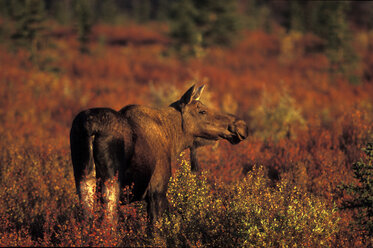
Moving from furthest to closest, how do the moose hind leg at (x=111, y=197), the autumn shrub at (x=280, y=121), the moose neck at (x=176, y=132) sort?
the autumn shrub at (x=280, y=121) < the moose neck at (x=176, y=132) < the moose hind leg at (x=111, y=197)

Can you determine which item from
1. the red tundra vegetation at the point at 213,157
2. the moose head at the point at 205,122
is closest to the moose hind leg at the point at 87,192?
the red tundra vegetation at the point at 213,157

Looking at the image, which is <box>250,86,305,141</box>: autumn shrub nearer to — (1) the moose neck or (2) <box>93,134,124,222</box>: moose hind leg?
(1) the moose neck

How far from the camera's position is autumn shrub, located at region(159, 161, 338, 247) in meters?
3.63

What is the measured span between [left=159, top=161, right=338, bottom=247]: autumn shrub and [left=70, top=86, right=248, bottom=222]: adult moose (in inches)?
13.7

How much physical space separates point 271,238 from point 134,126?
1864 mm

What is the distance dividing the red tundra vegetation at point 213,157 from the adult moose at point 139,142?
0.26 metres

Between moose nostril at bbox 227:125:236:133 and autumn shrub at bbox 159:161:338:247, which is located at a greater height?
moose nostril at bbox 227:125:236:133

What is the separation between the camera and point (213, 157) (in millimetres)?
7082

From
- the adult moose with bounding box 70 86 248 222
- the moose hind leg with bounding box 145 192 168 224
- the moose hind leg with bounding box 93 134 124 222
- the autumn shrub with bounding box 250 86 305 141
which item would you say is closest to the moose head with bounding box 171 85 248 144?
the adult moose with bounding box 70 86 248 222

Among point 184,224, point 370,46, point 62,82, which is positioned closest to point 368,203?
point 184,224

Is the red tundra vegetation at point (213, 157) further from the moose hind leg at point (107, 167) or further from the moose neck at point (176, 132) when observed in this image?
the moose neck at point (176, 132)

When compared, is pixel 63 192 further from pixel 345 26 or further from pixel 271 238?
pixel 345 26

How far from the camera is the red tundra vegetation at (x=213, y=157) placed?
3797 mm

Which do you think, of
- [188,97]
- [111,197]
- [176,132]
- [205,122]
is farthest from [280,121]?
[111,197]
